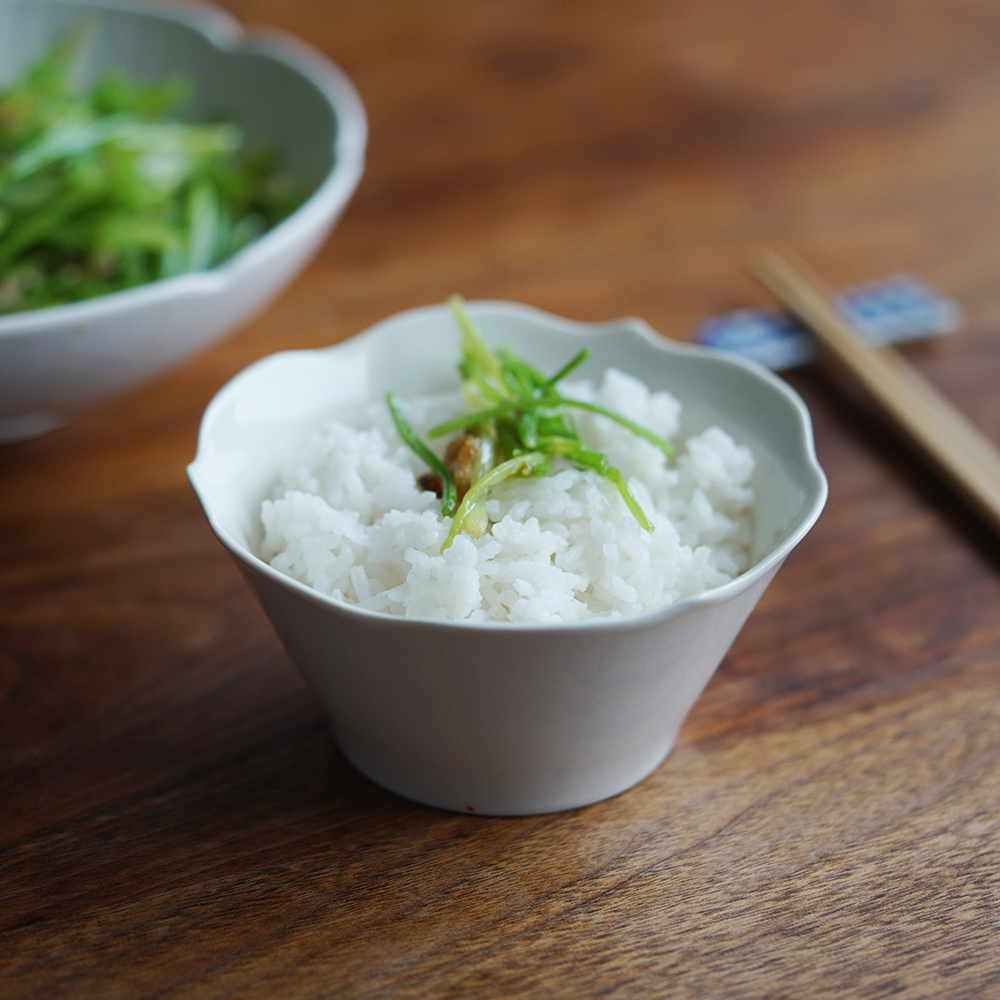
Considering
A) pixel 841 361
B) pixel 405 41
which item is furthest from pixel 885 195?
pixel 405 41

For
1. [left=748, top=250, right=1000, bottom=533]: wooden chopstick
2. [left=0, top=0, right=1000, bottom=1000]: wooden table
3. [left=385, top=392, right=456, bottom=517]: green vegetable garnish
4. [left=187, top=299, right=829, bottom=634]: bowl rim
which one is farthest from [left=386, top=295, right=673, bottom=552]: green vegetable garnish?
[left=748, top=250, right=1000, bottom=533]: wooden chopstick

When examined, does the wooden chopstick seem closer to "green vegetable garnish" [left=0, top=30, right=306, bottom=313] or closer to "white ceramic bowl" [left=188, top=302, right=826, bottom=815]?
"white ceramic bowl" [left=188, top=302, right=826, bottom=815]

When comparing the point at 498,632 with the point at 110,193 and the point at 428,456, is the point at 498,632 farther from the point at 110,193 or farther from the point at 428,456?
the point at 110,193

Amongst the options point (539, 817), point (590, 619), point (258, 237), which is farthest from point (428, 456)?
point (258, 237)

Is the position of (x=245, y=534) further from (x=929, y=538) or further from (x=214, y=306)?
(x=929, y=538)

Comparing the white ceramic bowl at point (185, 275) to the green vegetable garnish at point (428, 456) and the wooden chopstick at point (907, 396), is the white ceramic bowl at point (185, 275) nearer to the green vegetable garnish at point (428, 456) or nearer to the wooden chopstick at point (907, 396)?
the green vegetable garnish at point (428, 456)

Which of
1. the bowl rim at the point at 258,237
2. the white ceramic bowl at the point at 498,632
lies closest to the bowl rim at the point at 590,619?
the white ceramic bowl at the point at 498,632
